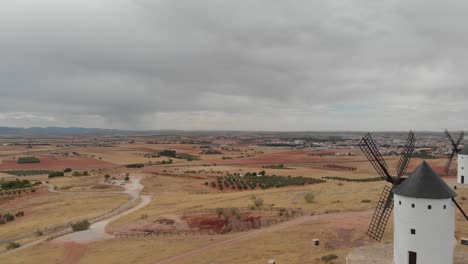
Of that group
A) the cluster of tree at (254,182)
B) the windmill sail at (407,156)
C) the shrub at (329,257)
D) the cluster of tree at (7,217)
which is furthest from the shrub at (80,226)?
the cluster of tree at (254,182)

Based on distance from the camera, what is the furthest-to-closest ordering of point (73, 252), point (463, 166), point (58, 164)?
point (58, 164) → point (463, 166) → point (73, 252)

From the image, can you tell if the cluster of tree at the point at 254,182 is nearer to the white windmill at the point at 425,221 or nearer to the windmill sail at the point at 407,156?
the windmill sail at the point at 407,156

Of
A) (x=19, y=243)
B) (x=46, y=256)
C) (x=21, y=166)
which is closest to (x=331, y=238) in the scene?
(x=46, y=256)

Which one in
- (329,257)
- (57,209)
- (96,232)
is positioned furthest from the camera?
(57,209)

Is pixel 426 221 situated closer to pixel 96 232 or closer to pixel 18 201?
pixel 96 232

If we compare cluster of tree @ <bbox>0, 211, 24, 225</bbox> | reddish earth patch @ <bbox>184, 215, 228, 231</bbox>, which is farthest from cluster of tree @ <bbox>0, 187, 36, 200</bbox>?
reddish earth patch @ <bbox>184, 215, 228, 231</bbox>

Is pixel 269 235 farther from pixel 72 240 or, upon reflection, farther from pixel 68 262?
pixel 72 240

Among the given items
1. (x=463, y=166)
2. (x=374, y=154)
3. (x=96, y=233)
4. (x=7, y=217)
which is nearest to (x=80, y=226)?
(x=96, y=233)
